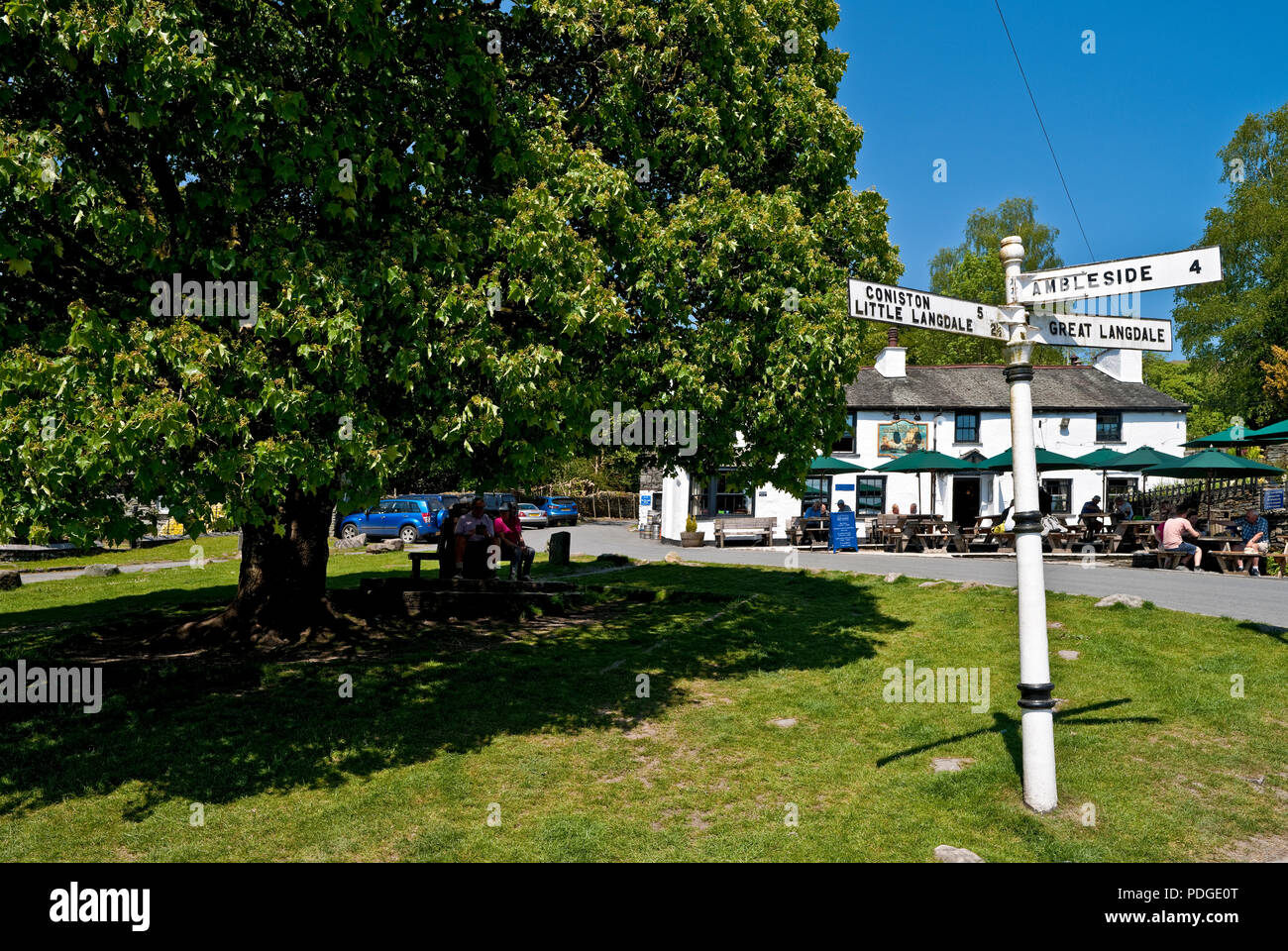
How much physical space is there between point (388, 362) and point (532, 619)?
7.31 m

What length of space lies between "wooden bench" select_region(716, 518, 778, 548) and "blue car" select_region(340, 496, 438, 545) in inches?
454

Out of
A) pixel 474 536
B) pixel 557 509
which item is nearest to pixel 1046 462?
pixel 474 536

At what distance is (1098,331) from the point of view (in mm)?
5957

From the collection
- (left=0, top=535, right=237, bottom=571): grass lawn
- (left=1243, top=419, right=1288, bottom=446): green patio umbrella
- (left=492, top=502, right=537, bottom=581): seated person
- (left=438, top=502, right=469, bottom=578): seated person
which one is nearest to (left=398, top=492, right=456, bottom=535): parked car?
(left=0, top=535, right=237, bottom=571): grass lawn

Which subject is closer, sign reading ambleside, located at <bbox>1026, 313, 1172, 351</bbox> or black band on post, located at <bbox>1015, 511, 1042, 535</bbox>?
black band on post, located at <bbox>1015, 511, 1042, 535</bbox>

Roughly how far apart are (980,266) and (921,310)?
56397 millimetres

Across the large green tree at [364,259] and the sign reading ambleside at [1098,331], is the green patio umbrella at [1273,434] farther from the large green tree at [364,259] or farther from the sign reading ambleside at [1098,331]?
the sign reading ambleside at [1098,331]

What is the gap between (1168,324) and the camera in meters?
6.05

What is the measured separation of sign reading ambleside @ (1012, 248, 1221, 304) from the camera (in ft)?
18.1

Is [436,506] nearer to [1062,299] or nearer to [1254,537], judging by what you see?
[1254,537]

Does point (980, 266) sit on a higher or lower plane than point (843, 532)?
higher

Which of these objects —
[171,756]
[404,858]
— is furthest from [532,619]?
[404,858]

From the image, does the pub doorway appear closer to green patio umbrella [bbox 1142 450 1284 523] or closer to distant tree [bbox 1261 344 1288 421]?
green patio umbrella [bbox 1142 450 1284 523]
